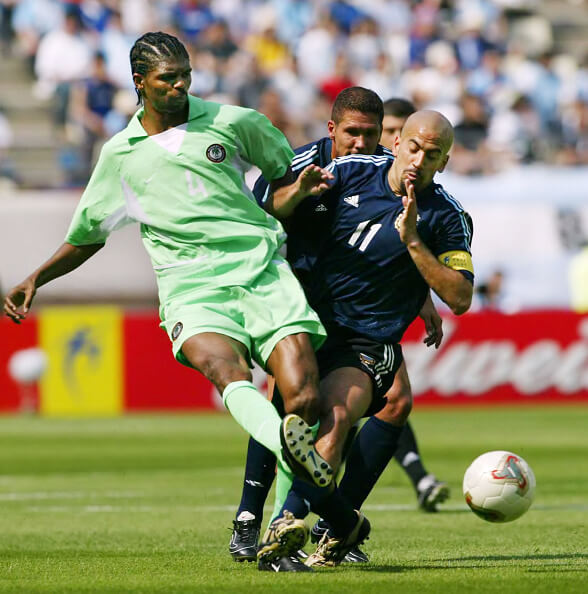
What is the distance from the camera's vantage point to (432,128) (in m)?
6.34

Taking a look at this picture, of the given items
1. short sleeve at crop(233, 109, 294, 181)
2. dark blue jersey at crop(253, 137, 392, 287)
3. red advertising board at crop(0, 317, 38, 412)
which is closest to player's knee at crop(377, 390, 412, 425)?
dark blue jersey at crop(253, 137, 392, 287)

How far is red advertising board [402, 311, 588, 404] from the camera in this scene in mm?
19219

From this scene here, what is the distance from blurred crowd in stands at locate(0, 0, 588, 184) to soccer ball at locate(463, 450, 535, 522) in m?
12.5

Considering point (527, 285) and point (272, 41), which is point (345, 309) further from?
point (272, 41)

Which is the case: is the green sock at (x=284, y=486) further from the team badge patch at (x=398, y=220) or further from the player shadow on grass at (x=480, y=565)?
the team badge patch at (x=398, y=220)

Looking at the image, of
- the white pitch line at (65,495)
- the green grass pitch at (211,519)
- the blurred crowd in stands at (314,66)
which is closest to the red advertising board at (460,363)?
the green grass pitch at (211,519)

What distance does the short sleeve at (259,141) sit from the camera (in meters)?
6.50

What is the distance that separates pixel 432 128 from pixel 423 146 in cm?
10

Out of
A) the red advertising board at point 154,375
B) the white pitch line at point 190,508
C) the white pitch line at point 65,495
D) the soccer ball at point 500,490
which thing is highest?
the soccer ball at point 500,490

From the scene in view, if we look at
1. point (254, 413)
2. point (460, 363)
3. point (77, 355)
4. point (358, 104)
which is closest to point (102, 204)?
point (254, 413)

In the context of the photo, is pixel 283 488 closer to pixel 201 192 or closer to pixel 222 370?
pixel 222 370

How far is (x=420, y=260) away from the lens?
6207 mm

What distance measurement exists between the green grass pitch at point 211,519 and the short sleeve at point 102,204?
1.61 metres

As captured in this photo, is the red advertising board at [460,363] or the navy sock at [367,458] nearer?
the navy sock at [367,458]
